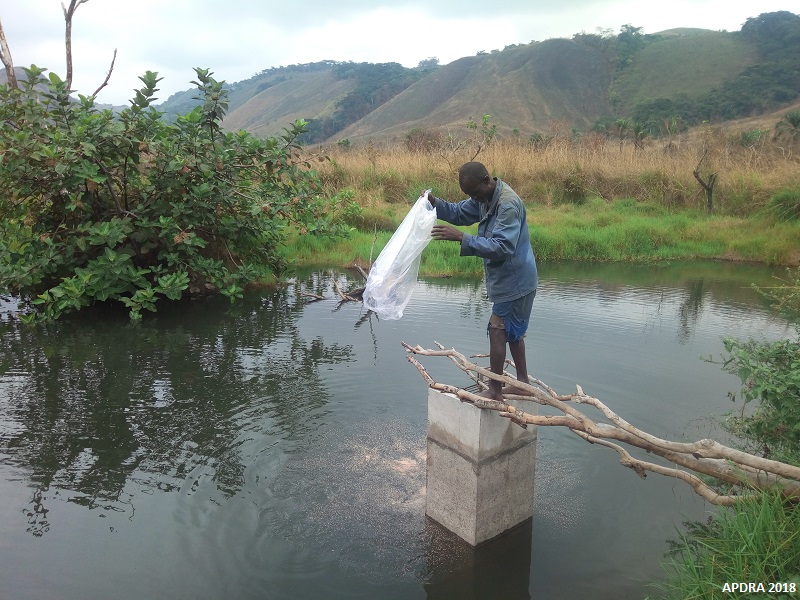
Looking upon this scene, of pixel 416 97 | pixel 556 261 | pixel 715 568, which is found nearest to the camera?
pixel 715 568

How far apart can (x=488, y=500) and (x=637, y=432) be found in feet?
2.93

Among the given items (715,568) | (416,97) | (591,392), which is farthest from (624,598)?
(416,97)

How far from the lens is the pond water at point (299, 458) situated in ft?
10.0

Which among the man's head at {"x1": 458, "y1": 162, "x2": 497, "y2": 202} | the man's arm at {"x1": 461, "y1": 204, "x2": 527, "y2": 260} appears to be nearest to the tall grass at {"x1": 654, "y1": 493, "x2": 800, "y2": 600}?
the man's arm at {"x1": 461, "y1": 204, "x2": 527, "y2": 260}

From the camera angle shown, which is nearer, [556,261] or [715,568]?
[715,568]

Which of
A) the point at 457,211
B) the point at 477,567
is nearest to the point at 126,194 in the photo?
the point at 457,211

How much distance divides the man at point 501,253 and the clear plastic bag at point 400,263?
12.0 inches

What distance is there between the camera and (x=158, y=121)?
22.7 ft

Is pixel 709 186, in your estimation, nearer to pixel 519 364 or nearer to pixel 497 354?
pixel 519 364

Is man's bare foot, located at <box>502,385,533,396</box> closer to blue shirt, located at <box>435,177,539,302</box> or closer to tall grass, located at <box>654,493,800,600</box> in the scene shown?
blue shirt, located at <box>435,177,539,302</box>

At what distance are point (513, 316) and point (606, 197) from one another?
12667 millimetres

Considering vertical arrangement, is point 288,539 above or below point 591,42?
below

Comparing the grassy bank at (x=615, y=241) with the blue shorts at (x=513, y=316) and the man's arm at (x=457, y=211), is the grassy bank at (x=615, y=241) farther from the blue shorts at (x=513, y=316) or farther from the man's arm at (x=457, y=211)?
the blue shorts at (x=513, y=316)

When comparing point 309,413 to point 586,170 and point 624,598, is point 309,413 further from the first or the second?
point 586,170
